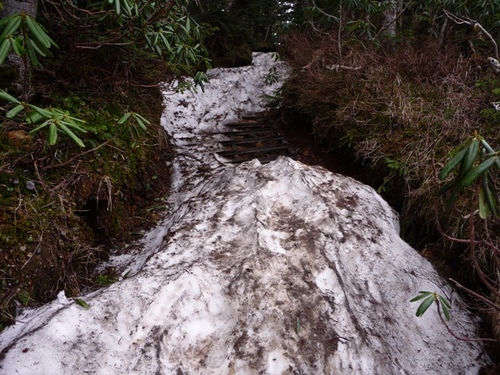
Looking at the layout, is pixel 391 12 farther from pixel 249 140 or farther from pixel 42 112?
pixel 42 112

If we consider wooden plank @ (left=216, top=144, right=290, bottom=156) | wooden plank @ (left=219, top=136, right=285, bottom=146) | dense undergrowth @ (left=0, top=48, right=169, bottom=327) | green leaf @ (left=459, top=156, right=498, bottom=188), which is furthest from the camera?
wooden plank @ (left=219, top=136, right=285, bottom=146)

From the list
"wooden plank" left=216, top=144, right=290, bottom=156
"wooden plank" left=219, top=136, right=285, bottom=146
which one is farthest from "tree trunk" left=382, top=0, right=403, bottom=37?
"wooden plank" left=216, top=144, right=290, bottom=156

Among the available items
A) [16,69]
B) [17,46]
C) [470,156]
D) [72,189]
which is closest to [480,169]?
[470,156]

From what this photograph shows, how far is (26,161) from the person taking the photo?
259cm

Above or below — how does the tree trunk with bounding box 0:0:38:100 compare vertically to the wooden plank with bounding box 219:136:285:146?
above

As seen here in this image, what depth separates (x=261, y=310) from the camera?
2148 mm

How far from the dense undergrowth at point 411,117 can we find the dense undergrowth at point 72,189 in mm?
2918

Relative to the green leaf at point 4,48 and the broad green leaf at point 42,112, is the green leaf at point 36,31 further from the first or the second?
the broad green leaf at point 42,112

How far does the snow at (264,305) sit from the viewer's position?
1883 mm

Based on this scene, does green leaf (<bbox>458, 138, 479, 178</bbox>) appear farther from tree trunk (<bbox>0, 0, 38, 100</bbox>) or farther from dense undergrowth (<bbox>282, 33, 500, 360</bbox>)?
tree trunk (<bbox>0, 0, 38, 100</bbox>)

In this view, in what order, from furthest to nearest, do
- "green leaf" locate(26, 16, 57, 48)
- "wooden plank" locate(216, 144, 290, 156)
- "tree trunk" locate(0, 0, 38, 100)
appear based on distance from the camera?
1. "wooden plank" locate(216, 144, 290, 156)
2. "tree trunk" locate(0, 0, 38, 100)
3. "green leaf" locate(26, 16, 57, 48)

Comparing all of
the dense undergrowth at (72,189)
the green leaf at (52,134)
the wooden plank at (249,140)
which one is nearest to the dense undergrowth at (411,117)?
the wooden plank at (249,140)

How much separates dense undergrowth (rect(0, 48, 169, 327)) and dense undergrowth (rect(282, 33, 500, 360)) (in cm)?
292

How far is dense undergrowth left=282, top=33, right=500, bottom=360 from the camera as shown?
3.04 m
